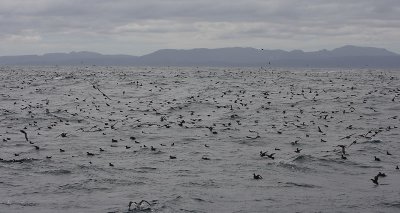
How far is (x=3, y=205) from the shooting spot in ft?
51.5

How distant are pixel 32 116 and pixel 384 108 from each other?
31566 mm

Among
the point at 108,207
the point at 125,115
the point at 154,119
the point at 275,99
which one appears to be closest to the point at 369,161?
the point at 108,207

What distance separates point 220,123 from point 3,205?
20878mm

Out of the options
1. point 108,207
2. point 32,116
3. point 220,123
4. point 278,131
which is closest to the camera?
point 108,207

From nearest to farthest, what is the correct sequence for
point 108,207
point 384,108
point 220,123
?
1. point 108,207
2. point 220,123
3. point 384,108

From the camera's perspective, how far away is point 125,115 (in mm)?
39125

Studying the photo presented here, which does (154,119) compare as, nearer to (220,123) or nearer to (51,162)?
(220,123)

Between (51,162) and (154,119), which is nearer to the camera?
(51,162)

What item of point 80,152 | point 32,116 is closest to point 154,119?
point 32,116

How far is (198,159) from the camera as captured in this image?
75.7 ft

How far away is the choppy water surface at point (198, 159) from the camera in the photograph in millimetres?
16609

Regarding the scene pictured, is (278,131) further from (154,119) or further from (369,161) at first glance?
(154,119)

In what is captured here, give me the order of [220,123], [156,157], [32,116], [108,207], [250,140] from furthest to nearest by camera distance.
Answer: [32,116]
[220,123]
[250,140]
[156,157]
[108,207]

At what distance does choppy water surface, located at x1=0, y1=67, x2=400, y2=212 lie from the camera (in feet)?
54.5
